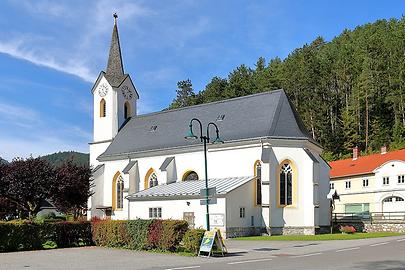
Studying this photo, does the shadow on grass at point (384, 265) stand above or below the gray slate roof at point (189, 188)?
below

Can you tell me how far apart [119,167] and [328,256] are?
99.4 feet

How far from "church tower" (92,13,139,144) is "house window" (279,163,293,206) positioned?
2094cm

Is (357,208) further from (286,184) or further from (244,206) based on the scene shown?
(244,206)

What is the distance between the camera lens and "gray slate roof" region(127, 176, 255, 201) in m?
35.5

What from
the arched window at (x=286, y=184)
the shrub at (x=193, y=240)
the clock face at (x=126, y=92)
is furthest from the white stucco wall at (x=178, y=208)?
the clock face at (x=126, y=92)

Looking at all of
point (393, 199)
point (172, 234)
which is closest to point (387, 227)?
point (393, 199)

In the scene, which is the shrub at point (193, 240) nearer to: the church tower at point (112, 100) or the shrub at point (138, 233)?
the shrub at point (138, 233)

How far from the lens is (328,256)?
66.2 feet

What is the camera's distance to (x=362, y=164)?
199 ft

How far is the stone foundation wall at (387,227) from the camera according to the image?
40.3 m

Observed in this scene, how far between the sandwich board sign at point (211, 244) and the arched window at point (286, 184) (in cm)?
1682

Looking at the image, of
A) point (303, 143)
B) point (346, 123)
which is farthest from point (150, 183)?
point (346, 123)

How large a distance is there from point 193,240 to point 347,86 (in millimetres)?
63386

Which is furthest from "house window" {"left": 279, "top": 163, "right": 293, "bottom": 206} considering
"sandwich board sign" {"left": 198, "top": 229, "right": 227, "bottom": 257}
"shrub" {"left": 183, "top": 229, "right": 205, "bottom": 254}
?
"sandwich board sign" {"left": 198, "top": 229, "right": 227, "bottom": 257}
